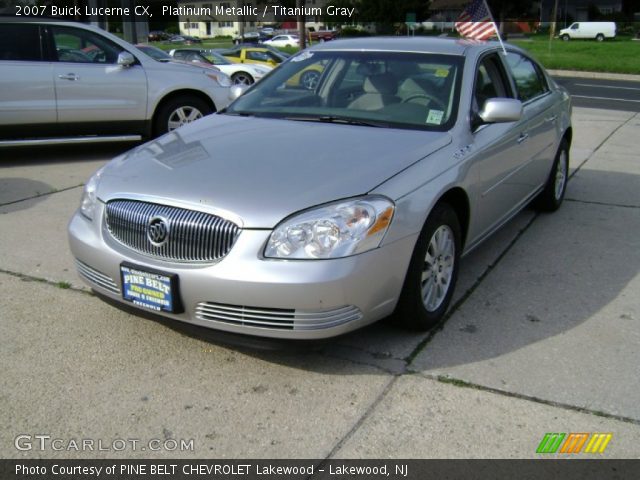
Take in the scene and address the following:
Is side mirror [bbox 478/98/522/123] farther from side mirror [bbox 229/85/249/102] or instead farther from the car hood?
side mirror [bbox 229/85/249/102]

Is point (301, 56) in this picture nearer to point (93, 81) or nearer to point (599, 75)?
point (93, 81)

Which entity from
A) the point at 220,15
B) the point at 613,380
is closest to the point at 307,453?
the point at 613,380

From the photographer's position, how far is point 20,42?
768cm

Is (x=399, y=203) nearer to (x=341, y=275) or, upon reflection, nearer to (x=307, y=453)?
(x=341, y=275)

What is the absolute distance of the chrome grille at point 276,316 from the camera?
120 inches

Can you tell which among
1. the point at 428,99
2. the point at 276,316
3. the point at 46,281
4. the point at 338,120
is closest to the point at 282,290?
the point at 276,316

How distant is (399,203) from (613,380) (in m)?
1.34

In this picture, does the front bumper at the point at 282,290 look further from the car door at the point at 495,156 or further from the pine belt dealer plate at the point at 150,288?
the car door at the point at 495,156

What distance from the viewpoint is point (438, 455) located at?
2.76 metres

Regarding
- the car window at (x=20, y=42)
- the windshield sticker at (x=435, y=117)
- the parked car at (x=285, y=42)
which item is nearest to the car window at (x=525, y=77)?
the windshield sticker at (x=435, y=117)

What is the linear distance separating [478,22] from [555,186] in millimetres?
2474

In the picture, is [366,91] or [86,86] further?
[86,86]

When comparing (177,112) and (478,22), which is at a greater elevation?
(478,22)

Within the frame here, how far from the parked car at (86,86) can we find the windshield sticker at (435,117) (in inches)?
163
